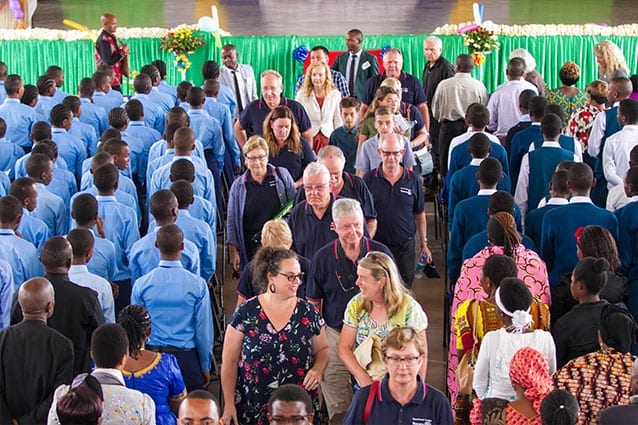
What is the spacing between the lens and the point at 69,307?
6.85 meters

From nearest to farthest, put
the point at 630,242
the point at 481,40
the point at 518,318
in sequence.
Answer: the point at 518,318
the point at 630,242
the point at 481,40

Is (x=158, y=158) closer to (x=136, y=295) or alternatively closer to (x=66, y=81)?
(x=136, y=295)

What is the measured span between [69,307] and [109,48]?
377 inches

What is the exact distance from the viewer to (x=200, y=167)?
9.70 metres

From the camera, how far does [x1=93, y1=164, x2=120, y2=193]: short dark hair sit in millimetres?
8516

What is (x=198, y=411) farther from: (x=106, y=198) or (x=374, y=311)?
(x=106, y=198)

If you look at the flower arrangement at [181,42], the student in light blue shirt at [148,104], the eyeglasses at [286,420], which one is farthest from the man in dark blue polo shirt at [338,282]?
the flower arrangement at [181,42]

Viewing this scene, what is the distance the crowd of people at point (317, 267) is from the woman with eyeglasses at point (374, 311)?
0.04 ft

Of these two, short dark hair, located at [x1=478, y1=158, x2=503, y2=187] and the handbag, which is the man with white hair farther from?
the handbag

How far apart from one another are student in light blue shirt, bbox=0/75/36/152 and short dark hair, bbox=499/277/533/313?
298 inches

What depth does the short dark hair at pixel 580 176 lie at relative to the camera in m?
8.02

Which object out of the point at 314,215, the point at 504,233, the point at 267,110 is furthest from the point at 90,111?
the point at 504,233

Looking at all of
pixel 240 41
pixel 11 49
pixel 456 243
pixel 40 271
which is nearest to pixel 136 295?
pixel 40 271

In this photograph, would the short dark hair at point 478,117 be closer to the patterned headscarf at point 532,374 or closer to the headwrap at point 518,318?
the headwrap at point 518,318
